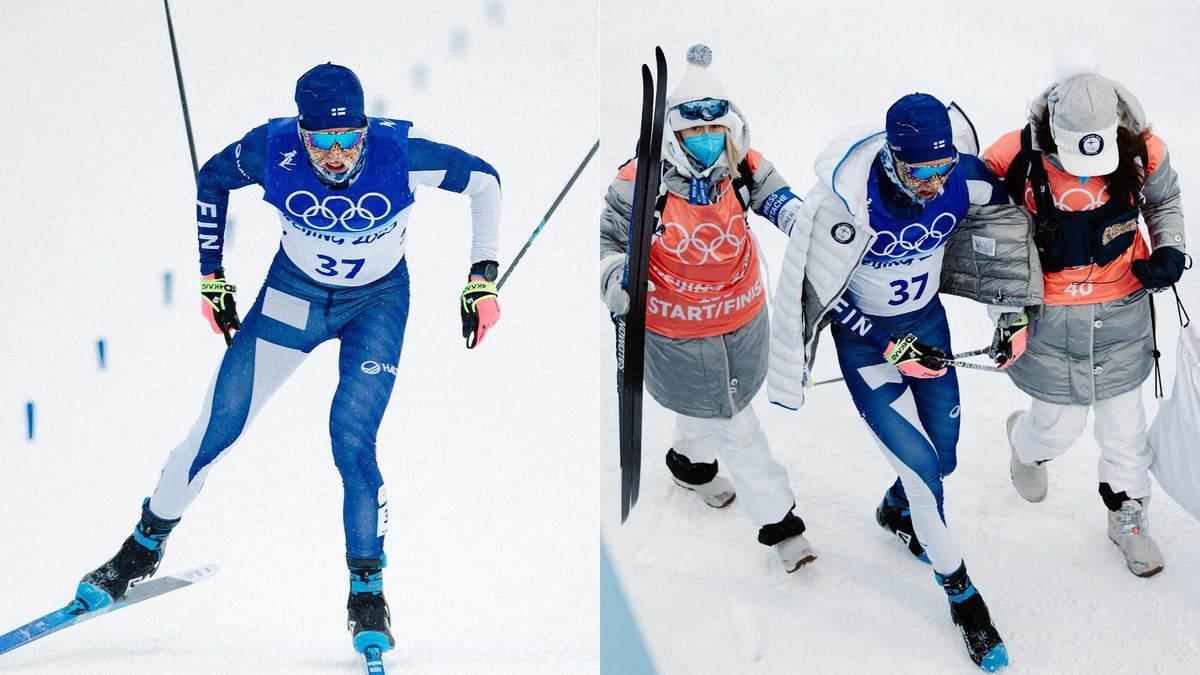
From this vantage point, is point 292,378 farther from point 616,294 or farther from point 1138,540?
point 1138,540

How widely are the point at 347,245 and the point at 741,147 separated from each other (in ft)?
3.64

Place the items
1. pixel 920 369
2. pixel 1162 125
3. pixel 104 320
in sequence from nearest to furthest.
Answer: pixel 920 369 → pixel 104 320 → pixel 1162 125

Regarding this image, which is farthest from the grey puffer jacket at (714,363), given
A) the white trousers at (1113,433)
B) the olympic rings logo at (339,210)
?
the white trousers at (1113,433)

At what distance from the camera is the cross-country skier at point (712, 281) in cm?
324

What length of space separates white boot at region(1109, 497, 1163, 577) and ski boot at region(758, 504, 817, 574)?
94 centimetres

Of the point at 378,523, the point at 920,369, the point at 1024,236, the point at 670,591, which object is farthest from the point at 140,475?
the point at 1024,236

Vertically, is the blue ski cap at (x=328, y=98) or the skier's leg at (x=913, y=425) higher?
the blue ski cap at (x=328, y=98)

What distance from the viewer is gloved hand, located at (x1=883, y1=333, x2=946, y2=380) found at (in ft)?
10.9

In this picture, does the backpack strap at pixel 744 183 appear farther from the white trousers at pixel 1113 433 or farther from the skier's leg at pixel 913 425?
the white trousers at pixel 1113 433

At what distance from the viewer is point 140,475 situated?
3613 millimetres

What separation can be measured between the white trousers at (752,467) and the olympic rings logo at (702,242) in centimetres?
54

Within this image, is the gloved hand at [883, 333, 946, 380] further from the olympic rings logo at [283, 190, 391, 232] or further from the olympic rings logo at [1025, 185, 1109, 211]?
the olympic rings logo at [283, 190, 391, 232]

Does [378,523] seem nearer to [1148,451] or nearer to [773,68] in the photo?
[1148,451]

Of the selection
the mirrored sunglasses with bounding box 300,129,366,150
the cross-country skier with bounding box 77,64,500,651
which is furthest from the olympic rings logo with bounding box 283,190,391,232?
the mirrored sunglasses with bounding box 300,129,366,150
